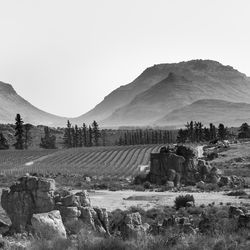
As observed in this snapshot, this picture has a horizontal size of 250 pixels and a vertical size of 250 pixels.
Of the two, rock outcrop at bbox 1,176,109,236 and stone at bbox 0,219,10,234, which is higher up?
rock outcrop at bbox 1,176,109,236

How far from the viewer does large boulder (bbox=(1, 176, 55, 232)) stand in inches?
869

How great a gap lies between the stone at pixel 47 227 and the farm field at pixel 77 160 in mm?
43490

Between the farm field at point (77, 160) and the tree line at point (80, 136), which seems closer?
the farm field at point (77, 160)

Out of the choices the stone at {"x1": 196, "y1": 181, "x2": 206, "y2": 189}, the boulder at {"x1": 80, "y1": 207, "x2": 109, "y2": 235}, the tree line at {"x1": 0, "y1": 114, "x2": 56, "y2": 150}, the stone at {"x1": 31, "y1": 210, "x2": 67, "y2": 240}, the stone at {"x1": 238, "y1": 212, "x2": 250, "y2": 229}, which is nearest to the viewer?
the stone at {"x1": 31, "y1": 210, "x2": 67, "y2": 240}

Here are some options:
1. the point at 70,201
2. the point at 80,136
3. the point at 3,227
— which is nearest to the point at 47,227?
the point at 70,201

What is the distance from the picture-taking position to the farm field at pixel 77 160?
222ft

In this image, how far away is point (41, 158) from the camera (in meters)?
91.6

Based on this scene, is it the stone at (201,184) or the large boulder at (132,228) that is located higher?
the large boulder at (132,228)

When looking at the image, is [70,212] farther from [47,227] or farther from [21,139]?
[21,139]

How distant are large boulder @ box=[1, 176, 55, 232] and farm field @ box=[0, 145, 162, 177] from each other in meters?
38.9

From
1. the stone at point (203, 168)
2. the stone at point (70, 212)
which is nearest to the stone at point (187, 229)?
the stone at point (70, 212)

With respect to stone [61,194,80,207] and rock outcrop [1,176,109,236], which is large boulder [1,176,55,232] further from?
stone [61,194,80,207]

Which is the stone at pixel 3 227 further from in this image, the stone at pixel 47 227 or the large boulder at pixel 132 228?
the large boulder at pixel 132 228

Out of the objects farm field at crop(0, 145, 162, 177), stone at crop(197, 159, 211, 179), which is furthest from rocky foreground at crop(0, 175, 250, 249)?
farm field at crop(0, 145, 162, 177)
